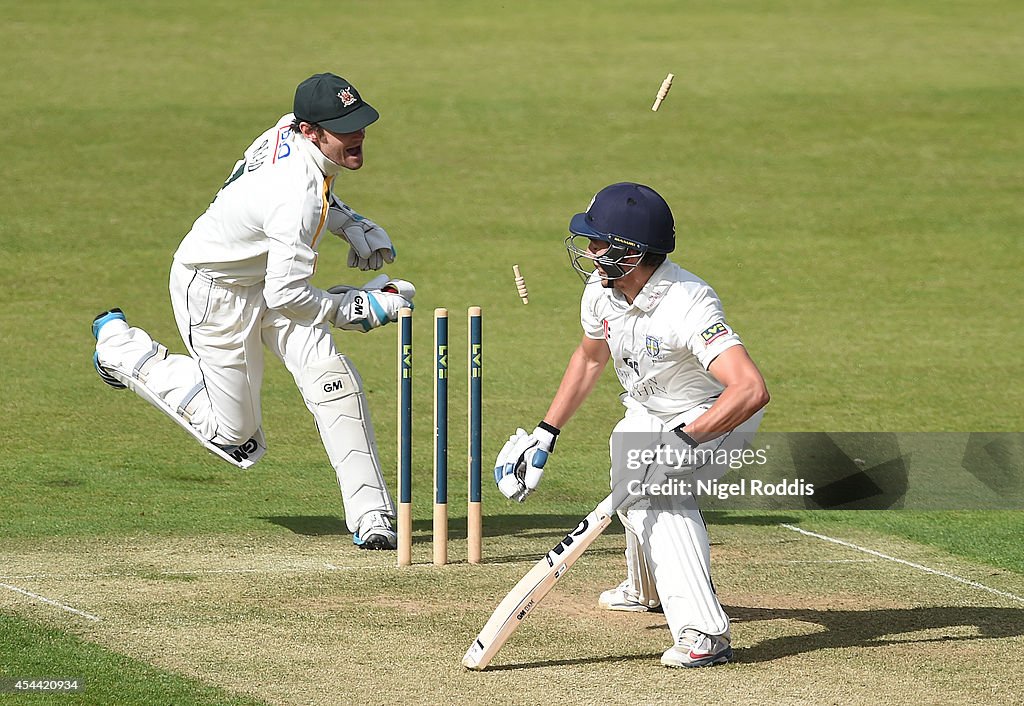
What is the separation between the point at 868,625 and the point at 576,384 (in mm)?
1306

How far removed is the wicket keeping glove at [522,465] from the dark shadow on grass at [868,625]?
0.86 metres

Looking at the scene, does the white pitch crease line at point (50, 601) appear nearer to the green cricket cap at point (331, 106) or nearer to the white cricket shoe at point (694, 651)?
the white cricket shoe at point (694, 651)

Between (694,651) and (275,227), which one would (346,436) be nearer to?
(275,227)

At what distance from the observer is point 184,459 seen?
8.56 metres

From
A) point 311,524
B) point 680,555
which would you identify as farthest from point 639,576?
point 311,524

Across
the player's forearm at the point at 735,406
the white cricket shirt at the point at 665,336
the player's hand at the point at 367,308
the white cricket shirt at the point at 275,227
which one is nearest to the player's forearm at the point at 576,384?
the white cricket shirt at the point at 665,336

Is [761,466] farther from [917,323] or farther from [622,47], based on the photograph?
[622,47]

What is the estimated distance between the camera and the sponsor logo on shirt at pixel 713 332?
207 inches

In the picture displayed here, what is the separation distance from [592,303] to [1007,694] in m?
1.81

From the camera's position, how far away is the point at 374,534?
6.84m

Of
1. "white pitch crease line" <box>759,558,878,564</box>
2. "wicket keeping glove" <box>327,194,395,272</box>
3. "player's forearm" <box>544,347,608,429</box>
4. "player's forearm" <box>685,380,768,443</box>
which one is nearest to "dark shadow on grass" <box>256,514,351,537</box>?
"wicket keeping glove" <box>327,194,395,272</box>

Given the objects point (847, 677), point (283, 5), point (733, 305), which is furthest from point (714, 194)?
point (847, 677)

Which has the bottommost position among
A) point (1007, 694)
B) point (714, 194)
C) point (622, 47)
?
point (1007, 694)

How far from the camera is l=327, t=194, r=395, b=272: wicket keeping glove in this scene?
7230 millimetres
